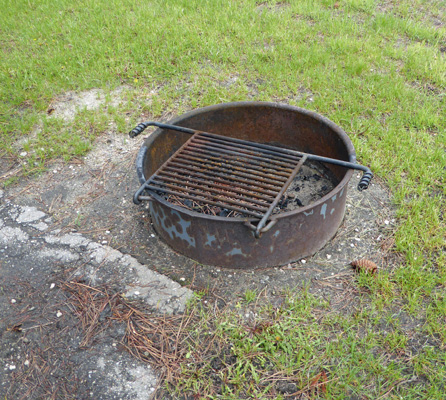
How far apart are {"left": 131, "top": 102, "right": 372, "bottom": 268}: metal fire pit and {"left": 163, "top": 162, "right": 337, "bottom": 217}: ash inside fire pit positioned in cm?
7

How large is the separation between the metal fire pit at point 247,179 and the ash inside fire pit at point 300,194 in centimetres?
7

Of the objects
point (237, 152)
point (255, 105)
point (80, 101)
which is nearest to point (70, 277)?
point (237, 152)

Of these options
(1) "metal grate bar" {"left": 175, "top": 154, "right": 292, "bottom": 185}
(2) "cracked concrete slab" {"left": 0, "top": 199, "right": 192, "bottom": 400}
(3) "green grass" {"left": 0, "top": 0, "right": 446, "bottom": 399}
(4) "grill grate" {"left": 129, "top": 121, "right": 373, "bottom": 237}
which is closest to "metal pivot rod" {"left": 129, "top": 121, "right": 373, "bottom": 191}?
(4) "grill grate" {"left": 129, "top": 121, "right": 373, "bottom": 237}

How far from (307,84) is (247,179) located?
6.09 ft

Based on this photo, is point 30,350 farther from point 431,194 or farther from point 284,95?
point 284,95

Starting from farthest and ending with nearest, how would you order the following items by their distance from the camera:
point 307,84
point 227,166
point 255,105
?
point 307,84, point 255,105, point 227,166

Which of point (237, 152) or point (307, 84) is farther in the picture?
point (307, 84)

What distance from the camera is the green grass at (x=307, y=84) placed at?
7.04 ft

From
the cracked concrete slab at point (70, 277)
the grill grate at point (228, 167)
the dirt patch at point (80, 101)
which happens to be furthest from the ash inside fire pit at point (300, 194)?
the dirt patch at point (80, 101)

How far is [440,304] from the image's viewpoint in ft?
7.25

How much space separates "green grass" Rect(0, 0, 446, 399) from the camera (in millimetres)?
2146

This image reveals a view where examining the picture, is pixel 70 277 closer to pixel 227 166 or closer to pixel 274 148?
pixel 227 166

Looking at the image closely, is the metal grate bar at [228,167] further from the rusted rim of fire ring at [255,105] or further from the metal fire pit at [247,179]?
the rusted rim of fire ring at [255,105]

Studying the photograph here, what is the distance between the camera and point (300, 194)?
3.00m
